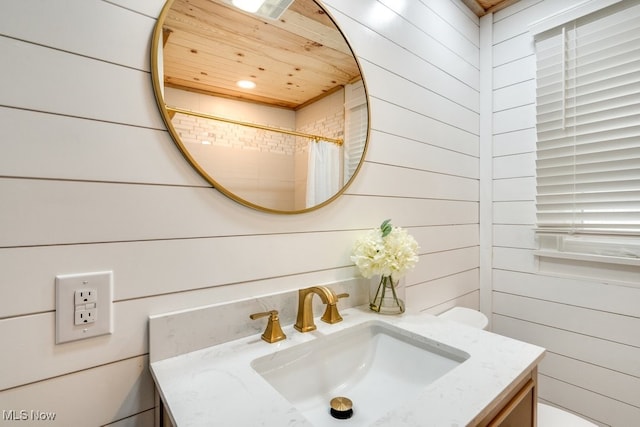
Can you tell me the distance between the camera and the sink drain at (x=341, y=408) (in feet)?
2.43

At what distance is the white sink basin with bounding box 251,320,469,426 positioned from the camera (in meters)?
0.77

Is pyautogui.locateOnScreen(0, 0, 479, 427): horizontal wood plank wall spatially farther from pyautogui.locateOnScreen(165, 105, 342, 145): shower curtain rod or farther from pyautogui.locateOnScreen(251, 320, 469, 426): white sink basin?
pyautogui.locateOnScreen(251, 320, 469, 426): white sink basin

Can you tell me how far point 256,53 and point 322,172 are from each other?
39 cm

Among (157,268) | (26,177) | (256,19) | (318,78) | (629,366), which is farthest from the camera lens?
(629,366)

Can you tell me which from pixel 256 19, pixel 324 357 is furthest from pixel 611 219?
pixel 256 19

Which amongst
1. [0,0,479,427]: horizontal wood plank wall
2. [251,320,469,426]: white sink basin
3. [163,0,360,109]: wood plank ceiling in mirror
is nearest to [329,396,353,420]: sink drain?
[251,320,469,426]: white sink basin

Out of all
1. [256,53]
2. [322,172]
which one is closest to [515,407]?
[322,172]

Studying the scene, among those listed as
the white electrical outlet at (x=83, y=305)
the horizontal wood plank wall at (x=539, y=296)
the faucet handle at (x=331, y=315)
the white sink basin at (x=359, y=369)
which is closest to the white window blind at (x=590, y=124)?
the horizontal wood plank wall at (x=539, y=296)

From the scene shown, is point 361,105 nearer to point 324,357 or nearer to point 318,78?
point 318,78

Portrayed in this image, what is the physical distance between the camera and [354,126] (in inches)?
42.9

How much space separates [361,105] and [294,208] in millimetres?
469

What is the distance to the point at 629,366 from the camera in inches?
50.9

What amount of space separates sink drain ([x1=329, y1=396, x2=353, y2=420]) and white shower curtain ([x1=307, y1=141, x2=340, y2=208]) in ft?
1.76

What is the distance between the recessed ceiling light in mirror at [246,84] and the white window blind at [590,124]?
1.42m
